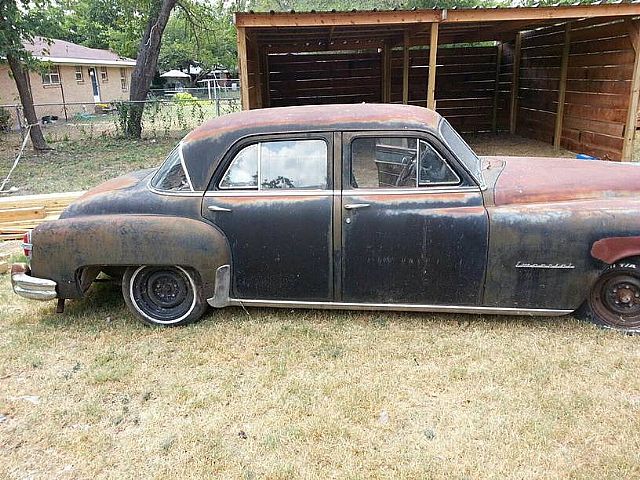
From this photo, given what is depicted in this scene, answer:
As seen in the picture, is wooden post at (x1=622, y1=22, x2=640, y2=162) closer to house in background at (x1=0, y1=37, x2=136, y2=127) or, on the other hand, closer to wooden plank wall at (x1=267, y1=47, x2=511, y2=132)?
wooden plank wall at (x1=267, y1=47, x2=511, y2=132)

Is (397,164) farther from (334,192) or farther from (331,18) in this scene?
(331,18)

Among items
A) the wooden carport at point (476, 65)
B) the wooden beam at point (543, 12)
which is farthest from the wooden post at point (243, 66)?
the wooden beam at point (543, 12)

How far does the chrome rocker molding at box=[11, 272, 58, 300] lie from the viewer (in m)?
4.09

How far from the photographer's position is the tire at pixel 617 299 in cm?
370

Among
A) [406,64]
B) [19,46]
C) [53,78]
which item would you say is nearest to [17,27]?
[19,46]

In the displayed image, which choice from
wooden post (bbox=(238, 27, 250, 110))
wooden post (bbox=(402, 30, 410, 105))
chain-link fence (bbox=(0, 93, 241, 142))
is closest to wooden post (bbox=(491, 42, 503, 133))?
wooden post (bbox=(402, 30, 410, 105))

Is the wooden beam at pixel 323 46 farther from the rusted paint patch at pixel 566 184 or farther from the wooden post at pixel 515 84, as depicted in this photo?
the rusted paint patch at pixel 566 184

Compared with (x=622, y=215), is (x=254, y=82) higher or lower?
higher

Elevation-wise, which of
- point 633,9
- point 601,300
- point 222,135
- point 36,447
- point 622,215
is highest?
point 633,9

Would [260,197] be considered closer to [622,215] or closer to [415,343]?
[415,343]

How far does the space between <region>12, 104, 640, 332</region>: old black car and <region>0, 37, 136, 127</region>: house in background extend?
20754mm

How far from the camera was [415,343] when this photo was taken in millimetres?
3809

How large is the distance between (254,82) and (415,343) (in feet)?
26.9

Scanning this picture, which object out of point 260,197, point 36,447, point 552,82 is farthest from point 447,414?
point 552,82
